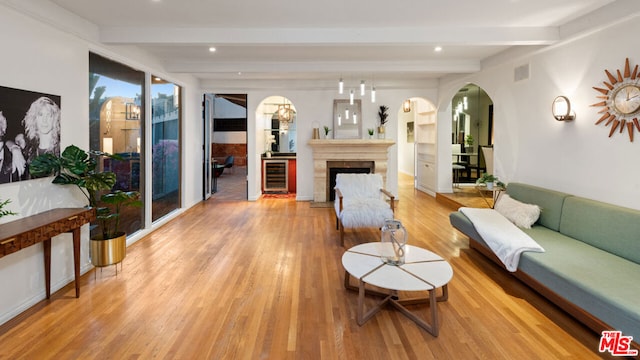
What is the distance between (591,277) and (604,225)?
944 millimetres

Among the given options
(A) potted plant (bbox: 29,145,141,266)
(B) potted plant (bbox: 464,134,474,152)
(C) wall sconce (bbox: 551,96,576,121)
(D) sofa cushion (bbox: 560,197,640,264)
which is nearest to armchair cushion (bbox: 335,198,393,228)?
(D) sofa cushion (bbox: 560,197,640,264)

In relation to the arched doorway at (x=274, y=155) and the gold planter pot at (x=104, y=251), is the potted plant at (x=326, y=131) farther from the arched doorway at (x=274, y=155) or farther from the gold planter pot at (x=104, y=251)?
the gold planter pot at (x=104, y=251)

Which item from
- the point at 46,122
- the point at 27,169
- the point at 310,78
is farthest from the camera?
the point at 310,78

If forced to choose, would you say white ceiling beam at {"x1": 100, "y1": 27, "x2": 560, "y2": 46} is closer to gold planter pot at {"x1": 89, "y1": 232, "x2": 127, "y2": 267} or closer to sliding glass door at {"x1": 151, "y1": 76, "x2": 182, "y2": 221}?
sliding glass door at {"x1": 151, "y1": 76, "x2": 182, "y2": 221}

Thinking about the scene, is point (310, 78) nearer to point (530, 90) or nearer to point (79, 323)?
point (530, 90)

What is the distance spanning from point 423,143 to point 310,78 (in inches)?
141

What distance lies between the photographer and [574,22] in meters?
3.71

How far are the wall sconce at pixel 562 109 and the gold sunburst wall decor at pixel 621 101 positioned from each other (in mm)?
324

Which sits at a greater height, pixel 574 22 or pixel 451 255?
Result: pixel 574 22

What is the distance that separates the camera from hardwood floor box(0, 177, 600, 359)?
2219 mm

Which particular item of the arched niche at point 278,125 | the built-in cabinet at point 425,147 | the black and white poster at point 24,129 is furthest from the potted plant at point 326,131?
the black and white poster at point 24,129

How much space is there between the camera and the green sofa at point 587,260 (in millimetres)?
2160

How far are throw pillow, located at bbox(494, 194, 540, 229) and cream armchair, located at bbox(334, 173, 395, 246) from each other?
1.34 meters

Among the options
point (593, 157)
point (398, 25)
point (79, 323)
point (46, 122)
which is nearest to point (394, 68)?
point (398, 25)
